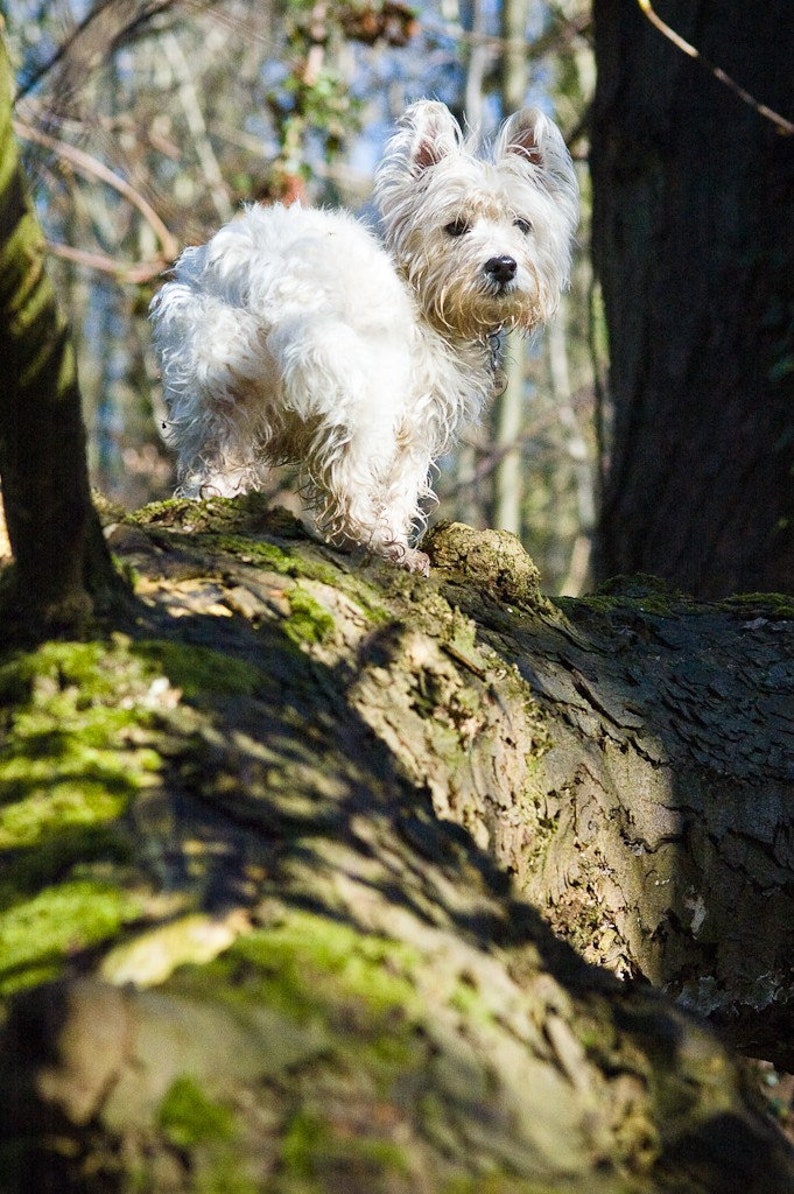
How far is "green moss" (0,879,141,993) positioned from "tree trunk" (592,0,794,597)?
451cm

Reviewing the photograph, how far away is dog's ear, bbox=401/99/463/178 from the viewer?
4.46m

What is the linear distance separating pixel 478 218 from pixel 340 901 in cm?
322

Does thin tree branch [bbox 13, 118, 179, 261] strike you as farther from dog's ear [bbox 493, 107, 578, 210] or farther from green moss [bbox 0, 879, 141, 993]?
green moss [bbox 0, 879, 141, 993]

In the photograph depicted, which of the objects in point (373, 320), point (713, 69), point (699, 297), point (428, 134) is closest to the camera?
point (373, 320)

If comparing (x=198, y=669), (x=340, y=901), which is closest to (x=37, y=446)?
(x=198, y=669)

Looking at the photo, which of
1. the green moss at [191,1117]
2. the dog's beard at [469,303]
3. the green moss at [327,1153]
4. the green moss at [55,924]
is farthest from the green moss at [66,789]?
the dog's beard at [469,303]

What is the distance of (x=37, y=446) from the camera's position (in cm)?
202

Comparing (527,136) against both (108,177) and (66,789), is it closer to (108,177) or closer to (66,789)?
(66,789)

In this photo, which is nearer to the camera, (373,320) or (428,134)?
(373,320)

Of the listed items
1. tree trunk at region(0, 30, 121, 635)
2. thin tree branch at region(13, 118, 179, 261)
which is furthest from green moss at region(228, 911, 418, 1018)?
thin tree branch at region(13, 118, 179, 261)

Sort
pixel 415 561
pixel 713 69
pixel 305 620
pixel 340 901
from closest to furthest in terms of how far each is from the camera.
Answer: pixel 340 901, pixel 305 620, pixel 415 561, pixel 713 69

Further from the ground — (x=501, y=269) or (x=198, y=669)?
(x=501, y=269)

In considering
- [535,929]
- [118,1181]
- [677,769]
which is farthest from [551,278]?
[118,1181]

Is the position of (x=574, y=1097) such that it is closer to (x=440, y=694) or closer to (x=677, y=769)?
(x=440, y=694)
